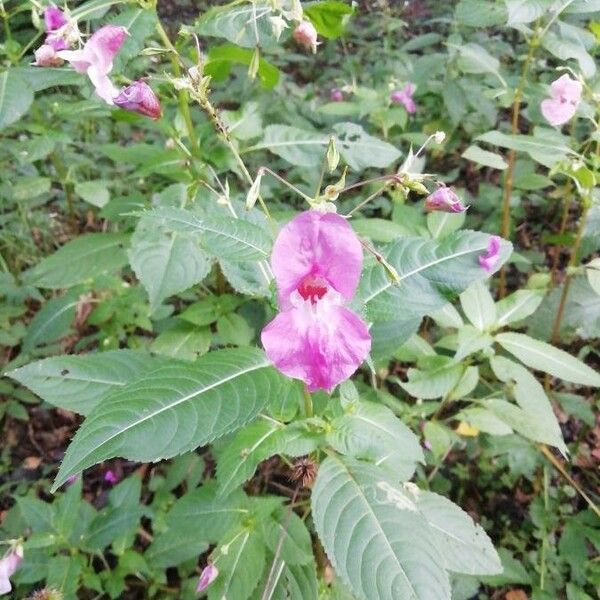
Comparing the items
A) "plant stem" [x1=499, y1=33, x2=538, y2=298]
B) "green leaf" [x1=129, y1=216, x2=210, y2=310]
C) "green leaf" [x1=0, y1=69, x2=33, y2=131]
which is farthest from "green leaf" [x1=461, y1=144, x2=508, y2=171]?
"green leaf" [x1=0, y1=69, x2=33, y2=131]

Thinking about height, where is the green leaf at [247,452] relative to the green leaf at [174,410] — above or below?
below

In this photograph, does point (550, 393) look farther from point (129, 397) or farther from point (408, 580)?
point (129, 397)

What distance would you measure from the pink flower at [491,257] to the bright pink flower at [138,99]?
80cm

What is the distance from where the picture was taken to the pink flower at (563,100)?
6.90 ft

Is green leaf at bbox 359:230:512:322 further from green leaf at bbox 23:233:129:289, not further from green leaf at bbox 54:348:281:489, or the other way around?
green leaf at bbox 23:233:129:289

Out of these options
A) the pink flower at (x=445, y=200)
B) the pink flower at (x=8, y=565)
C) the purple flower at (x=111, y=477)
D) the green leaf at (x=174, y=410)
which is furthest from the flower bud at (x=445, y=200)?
the purple flower at (x=111, y=477)

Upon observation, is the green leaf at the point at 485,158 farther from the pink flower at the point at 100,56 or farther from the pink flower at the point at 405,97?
the pink flower at the point at 100,56

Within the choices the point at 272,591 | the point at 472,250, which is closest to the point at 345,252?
the point at 472,250

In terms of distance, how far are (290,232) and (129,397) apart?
0.44m

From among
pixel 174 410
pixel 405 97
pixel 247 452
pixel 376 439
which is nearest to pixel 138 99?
pixel 174 410

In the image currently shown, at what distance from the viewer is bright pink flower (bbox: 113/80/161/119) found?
4.37 ft

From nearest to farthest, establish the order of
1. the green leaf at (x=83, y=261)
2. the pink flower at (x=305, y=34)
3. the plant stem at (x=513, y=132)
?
the pink flower at (x=305, y=34) < the green leaf at (x=83, y=261) < the plant stem at (x=513, y=132)

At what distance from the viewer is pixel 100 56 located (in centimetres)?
150

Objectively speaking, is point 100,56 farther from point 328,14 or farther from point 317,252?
point 317,252
